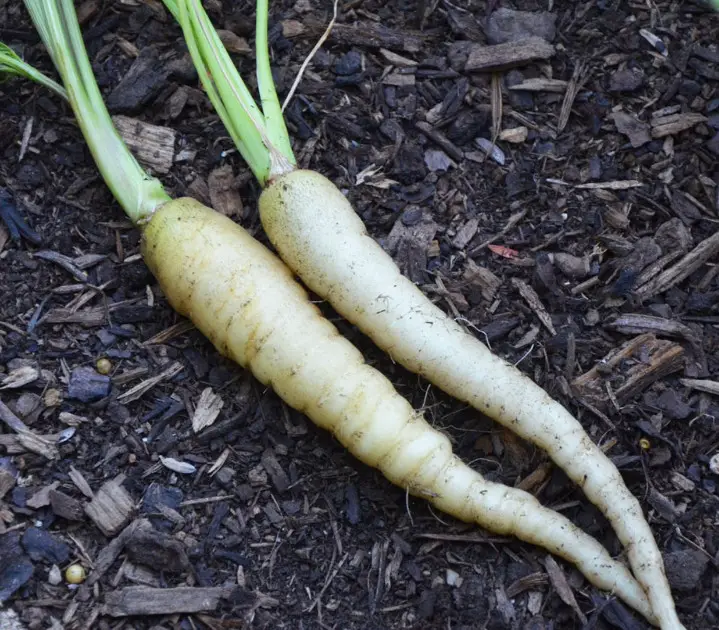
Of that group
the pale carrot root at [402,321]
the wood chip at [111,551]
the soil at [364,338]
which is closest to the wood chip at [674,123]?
the soil at [364,338]

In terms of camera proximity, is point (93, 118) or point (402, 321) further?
point (93, 118)

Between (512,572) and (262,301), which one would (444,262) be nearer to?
(262,301)

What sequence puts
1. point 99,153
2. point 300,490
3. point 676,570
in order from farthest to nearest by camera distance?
point 99,153, point 300,490, point 676,570

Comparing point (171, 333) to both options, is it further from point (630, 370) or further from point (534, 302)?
point (630, 370)

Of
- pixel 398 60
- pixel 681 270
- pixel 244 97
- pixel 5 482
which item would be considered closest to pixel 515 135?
pixel 398 60

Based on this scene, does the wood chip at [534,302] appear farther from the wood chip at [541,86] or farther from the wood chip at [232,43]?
the wood chip at [232,43]

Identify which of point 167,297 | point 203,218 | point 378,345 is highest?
point 203,218

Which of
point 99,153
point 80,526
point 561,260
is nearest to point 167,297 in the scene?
point 99,153
